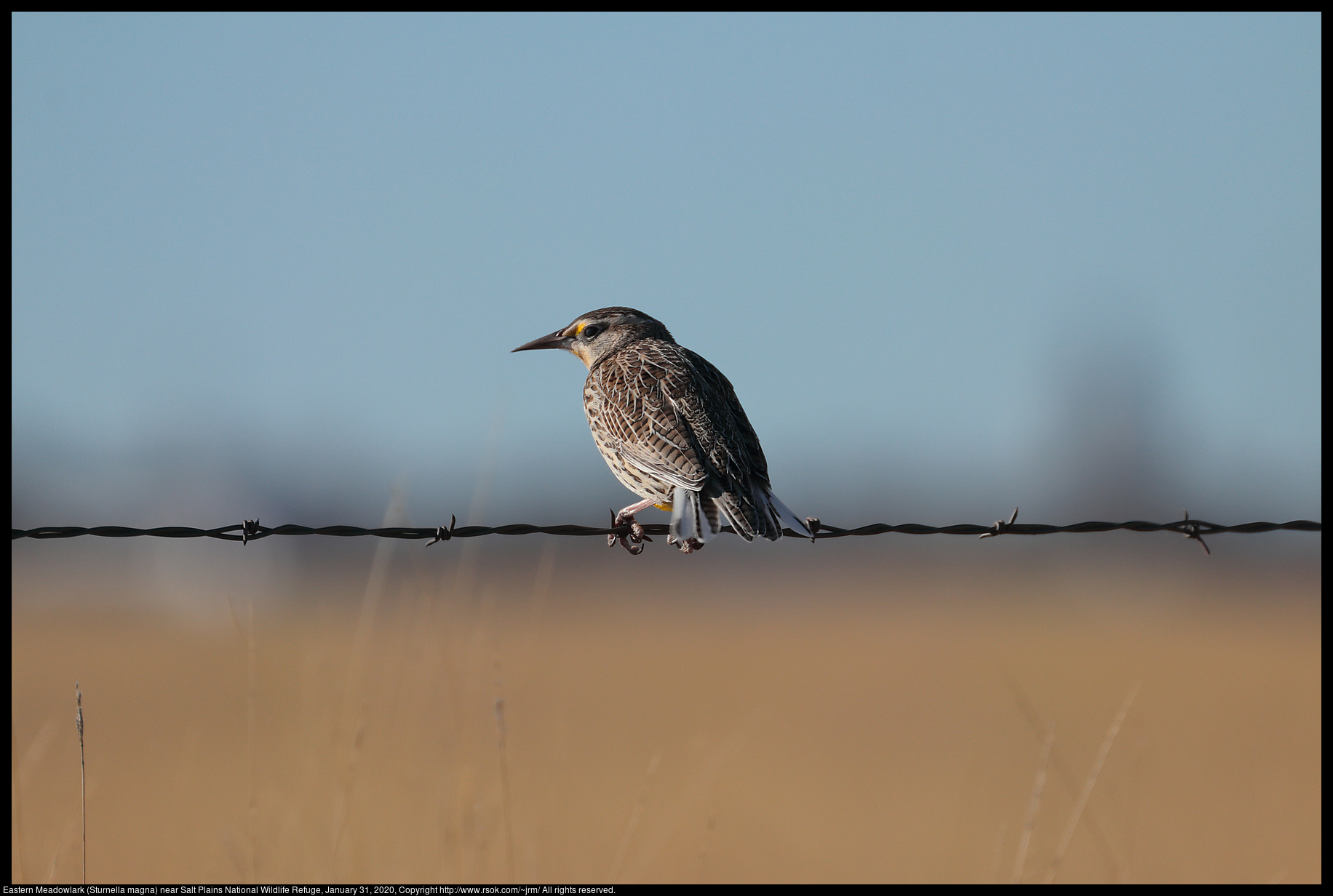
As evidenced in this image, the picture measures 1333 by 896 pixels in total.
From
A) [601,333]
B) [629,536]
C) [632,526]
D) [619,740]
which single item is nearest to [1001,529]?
[632,526]

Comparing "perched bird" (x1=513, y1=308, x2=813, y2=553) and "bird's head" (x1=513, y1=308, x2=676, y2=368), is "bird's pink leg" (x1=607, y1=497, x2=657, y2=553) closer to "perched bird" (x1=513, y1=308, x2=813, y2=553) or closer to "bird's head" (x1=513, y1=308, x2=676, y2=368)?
"perched bird" (x1=513, y1=308, x2=813, y2=553)

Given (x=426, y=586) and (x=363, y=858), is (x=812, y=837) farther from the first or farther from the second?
(x=426, y=586)

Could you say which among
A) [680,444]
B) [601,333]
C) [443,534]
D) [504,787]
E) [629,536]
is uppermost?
[601,333]

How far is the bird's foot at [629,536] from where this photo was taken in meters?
5.54

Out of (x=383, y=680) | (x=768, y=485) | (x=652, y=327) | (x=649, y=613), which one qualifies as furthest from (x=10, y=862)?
(x=649, y=613)

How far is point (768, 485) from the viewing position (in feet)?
19.2

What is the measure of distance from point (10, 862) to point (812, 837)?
23.3 ft

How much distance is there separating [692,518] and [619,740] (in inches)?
399

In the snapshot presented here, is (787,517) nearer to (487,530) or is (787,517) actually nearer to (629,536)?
(629,536)

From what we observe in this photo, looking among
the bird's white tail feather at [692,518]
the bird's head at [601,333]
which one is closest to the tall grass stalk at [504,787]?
the bird's white tail feather at [692,518]

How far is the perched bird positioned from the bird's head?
0.08m

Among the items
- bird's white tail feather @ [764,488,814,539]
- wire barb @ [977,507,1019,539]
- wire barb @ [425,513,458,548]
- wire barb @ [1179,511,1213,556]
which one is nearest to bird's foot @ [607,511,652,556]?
bird's white tail feather @ [764,488,814,539]

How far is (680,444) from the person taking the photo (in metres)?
5.79

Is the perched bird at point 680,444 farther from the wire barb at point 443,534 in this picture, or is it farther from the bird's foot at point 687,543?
the wire barb at point 443,534
